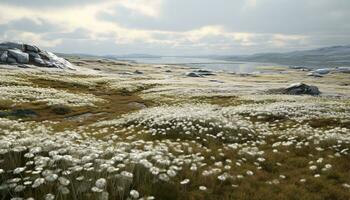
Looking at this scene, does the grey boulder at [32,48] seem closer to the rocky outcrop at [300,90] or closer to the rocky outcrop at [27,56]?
the rocky outcrop at [27,56]

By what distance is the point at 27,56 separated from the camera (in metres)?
144

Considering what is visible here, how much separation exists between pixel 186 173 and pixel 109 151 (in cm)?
294

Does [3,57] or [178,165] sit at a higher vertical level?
[3,57]

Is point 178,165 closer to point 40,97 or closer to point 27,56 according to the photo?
point 40,97

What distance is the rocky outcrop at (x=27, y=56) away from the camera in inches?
5458

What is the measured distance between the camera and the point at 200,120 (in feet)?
77.7

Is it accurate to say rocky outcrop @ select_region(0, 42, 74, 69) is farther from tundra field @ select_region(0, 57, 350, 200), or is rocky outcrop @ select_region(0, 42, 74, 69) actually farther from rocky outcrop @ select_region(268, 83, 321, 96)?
tundra field @ select_region(0, 57, 350, 200)

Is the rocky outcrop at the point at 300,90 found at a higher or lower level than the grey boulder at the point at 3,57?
lower

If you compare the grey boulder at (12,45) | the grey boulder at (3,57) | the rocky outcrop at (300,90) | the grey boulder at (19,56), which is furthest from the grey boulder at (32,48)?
the rocky outcrop at (300,90)

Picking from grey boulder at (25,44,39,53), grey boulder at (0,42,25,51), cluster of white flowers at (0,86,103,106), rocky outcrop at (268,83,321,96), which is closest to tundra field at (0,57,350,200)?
cluster of white flowers at (0,86,103,106)

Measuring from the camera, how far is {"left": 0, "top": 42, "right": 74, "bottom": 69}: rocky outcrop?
5458 inches

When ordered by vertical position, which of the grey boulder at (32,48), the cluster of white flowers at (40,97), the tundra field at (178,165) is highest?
the grey boulder at (32,48)

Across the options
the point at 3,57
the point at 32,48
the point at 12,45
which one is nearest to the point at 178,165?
the point at 3,57

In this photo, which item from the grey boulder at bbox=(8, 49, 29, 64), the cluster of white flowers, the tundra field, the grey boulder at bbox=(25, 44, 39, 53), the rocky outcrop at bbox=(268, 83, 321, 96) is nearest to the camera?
the tundra field
